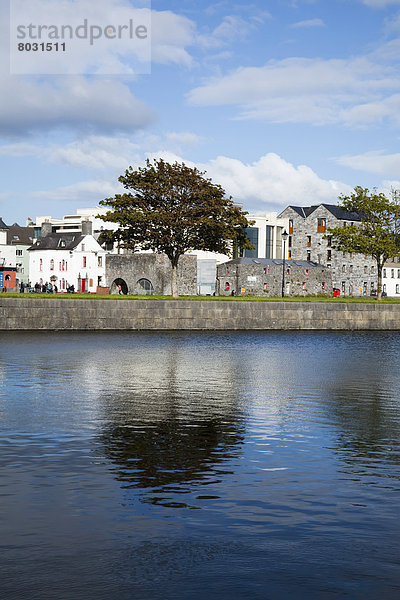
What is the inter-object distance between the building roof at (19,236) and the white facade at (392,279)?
6831 centimetres

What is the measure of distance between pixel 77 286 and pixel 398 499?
10542 cm

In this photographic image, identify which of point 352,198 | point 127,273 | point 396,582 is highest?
point 352,198

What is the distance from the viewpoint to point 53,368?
29766 mm

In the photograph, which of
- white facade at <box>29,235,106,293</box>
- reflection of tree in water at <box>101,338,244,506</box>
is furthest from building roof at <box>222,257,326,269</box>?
reflection of tree in water at <box>101,338,244,506</box>

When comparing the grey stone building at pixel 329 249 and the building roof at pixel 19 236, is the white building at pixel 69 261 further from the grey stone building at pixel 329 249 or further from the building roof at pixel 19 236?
the grey stone building at pixel 329 249

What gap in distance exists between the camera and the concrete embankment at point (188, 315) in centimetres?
5188

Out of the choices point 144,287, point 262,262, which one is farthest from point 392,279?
point 144,287

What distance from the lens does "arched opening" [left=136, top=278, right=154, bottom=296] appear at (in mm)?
95812

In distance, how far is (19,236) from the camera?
463 ft

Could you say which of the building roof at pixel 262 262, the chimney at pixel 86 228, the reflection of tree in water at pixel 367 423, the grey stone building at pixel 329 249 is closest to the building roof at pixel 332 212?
the grey stone building at pixel 329 249

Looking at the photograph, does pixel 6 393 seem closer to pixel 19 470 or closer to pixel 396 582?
pixel 19 470

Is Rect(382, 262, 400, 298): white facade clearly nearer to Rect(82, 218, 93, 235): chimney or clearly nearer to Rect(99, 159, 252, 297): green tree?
Rect(82, 218, 93, 235): chimney

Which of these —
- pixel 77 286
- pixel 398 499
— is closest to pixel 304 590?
pixel 398 499

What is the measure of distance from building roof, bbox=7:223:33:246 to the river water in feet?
377
